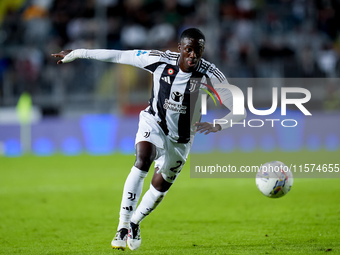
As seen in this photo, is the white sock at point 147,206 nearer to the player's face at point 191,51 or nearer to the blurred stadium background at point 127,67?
the player's face at point 191,51

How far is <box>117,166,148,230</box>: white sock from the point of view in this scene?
638 centimetres

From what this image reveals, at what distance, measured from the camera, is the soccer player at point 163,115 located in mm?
6422

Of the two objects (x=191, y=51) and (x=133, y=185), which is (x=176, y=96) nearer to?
(x=191, y=51)

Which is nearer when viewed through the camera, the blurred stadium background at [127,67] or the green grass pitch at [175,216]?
the green grass pitch at [175,216]

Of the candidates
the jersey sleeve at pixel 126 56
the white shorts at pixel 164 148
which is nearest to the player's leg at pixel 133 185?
the white shorts at pixel 164 148

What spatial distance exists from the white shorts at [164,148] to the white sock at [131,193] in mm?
359

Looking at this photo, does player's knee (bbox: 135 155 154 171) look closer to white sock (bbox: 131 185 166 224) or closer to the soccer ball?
white sock (bbox: 131 185 166 224)

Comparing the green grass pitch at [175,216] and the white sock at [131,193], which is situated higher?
the white sock at [131,193]

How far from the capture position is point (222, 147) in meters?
17.8

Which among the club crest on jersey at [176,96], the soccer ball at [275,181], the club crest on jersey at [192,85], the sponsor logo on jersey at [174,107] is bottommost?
the soccer ball at [275,181]

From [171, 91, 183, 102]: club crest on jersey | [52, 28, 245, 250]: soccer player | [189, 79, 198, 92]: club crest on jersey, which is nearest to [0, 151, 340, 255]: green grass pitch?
[52, 28, 245, 250]: soccer player

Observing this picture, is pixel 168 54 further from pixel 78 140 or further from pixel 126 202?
pixel 78 140

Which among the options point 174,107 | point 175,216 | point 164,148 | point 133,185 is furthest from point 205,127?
point 175,216

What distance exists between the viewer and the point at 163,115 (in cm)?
670
